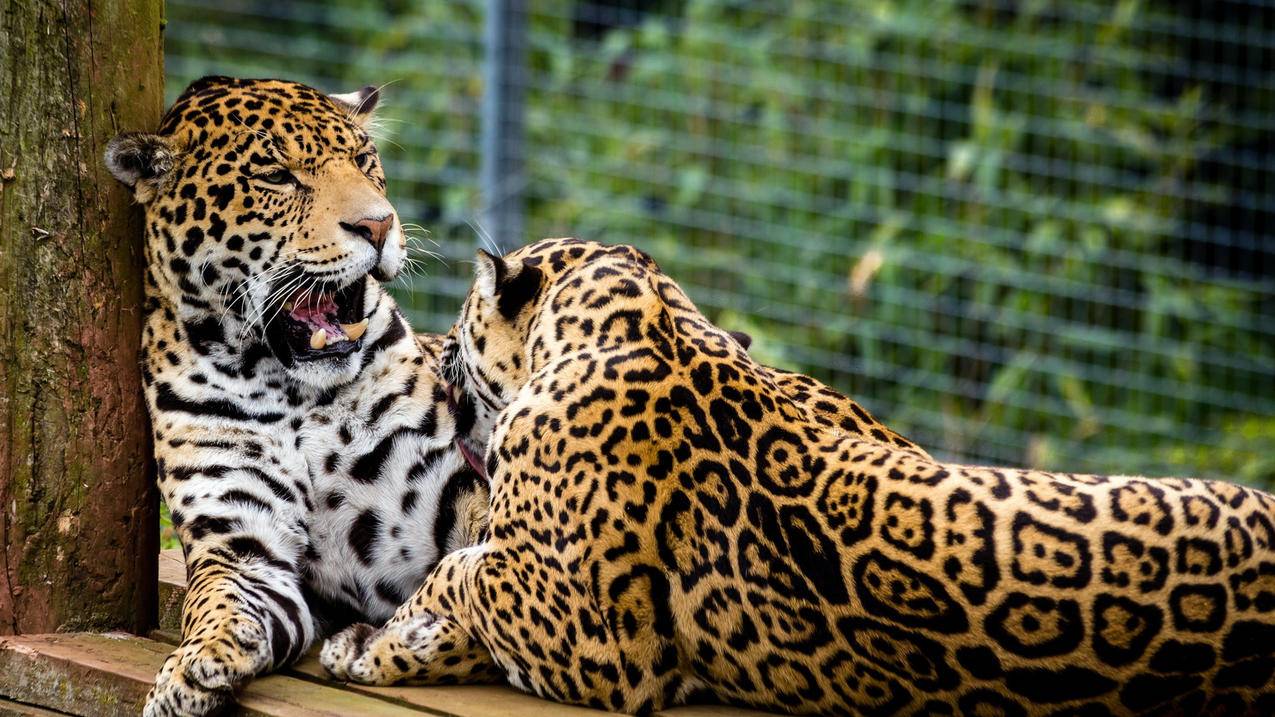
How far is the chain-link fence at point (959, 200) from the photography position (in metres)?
11.5

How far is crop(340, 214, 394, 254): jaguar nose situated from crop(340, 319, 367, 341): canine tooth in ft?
1.35

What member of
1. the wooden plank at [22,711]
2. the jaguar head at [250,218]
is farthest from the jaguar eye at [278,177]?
the wooden plank at [22,711]

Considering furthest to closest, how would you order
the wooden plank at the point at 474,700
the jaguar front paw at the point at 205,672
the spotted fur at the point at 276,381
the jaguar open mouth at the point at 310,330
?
the jaguar open mouth at the point at 310,330 → the spotted fur at the point at 276,381 → the wooden plank at the point at 474,700 → the jaguar front paw at the point at 205,672

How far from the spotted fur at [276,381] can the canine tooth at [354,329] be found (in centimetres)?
3

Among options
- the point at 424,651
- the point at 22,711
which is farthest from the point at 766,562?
the point at 22,711

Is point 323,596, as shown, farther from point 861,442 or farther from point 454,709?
point 861,442

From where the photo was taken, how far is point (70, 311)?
5270 mm

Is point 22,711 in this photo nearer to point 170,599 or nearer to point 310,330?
point 170,599

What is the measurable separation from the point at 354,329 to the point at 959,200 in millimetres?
7057

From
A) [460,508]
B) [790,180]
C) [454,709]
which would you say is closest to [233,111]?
[460,508]

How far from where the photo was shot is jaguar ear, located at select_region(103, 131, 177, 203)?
5215 mm

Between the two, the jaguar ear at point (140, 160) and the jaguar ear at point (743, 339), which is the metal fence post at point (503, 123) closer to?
the jaguar ear at point (743, 339)

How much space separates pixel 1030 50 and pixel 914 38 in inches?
33.1

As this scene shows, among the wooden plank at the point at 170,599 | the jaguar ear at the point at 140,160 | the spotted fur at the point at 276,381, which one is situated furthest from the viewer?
the wooden plank at the point at 170,599
